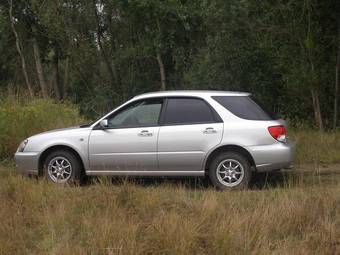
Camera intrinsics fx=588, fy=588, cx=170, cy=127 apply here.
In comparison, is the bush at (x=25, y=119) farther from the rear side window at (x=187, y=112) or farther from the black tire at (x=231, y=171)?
the black tire at (x=231, y=171)

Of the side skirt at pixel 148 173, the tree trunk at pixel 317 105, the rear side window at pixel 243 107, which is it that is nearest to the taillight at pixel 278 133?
the rear side window at pixel 243 107

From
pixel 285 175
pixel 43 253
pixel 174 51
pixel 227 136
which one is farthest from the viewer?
pixel 174 51

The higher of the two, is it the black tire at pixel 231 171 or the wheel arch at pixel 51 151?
the wheel arch at pixel 51 151

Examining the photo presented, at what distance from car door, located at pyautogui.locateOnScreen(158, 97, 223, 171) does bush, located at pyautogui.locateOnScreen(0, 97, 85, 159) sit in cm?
486

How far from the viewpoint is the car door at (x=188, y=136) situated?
9352 millimetres

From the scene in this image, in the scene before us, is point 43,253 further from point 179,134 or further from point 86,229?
point 179,134

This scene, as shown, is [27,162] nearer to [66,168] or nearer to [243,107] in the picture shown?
[66,168]

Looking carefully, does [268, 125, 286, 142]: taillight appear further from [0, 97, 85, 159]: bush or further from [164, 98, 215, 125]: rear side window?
[0, 97, 85, 159]: bush

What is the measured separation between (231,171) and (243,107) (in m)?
1.08

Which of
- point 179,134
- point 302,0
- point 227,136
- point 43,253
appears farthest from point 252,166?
point 302,0

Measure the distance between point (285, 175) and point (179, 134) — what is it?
8.16 ft

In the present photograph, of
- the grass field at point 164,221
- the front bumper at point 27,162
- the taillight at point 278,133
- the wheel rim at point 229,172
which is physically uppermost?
the taillight at point 278,133

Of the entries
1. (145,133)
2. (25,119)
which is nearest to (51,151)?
→ (145,133)

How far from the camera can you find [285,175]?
10.8 metres
